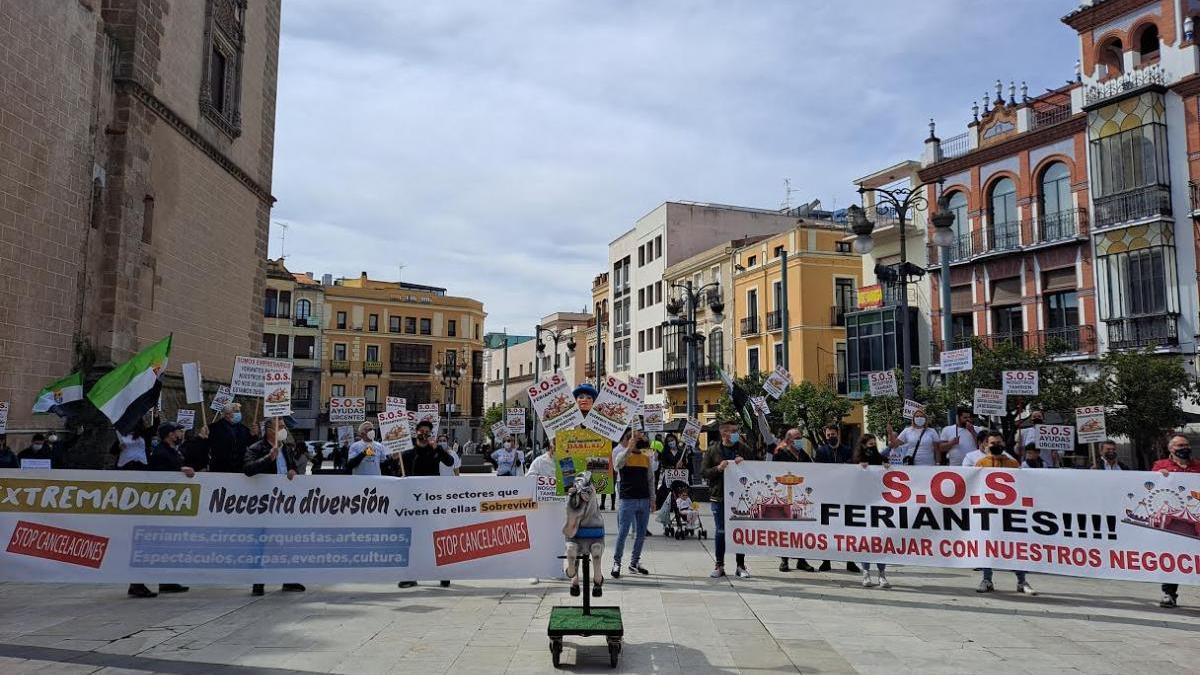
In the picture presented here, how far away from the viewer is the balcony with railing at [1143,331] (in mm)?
23797

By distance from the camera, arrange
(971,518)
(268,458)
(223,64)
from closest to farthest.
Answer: (268,458), (971,518), (223,64)

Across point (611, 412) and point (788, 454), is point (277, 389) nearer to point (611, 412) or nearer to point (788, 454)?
point (611, 412)

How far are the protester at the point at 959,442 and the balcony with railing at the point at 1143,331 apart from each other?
14493mm

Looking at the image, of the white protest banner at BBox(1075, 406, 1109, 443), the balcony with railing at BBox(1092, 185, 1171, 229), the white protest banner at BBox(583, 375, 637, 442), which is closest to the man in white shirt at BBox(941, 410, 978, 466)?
the white protest banner at BBox(1075, 406, 1109, 443)

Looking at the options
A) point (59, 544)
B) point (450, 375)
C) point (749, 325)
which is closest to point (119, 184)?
point (59, 544)

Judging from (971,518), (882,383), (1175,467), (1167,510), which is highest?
(882,383)

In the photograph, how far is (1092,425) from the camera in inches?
568

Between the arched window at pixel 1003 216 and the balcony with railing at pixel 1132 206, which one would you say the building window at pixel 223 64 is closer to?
the arched window at pixel 1003 216

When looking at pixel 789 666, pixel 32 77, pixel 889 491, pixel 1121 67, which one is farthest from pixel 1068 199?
pixel 32 77

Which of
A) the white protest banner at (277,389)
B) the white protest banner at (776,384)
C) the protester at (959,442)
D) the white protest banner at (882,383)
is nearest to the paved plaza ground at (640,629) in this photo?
the protester at (959,442)

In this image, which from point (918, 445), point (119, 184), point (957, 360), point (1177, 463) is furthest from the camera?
point (119, 184)

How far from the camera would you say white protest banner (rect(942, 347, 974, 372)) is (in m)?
14.5

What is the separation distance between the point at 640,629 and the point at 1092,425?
1036 cm

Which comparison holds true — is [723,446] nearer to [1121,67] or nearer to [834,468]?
[834,468]
